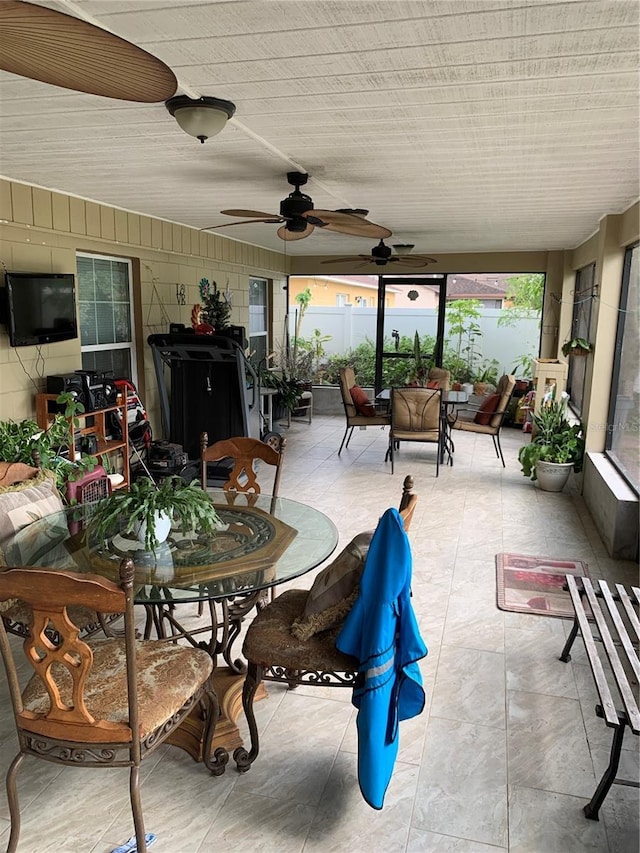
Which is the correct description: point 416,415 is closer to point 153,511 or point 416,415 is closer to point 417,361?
point 417,361

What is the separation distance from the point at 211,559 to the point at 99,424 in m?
2.90

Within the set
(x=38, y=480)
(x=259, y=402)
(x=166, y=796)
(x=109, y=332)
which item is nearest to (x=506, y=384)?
(x=259, y=402)

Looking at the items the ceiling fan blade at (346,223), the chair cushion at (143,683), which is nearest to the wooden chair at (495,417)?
the ceiling fan blade at (346,223)

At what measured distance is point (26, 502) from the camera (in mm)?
2797

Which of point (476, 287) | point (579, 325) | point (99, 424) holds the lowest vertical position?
point (99, 424)

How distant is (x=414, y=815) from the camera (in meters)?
2.03

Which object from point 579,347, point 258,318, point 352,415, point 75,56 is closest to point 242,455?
point 75,56

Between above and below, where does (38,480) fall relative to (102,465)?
above

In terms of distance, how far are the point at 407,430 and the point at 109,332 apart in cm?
305

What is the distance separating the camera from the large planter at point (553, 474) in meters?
5.54

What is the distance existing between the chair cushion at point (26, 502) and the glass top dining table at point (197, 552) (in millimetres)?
64

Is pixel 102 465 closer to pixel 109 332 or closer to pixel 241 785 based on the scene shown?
pixel 109 332

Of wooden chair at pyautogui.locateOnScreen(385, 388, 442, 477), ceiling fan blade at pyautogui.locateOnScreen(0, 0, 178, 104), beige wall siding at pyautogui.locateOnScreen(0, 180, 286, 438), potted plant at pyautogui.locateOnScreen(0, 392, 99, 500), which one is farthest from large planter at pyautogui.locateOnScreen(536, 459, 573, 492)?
ceiling fan blade at pyautogui.locateOnScreen(0, 0, 178, 104)

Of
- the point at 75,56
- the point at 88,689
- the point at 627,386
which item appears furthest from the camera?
the point at 627,386
